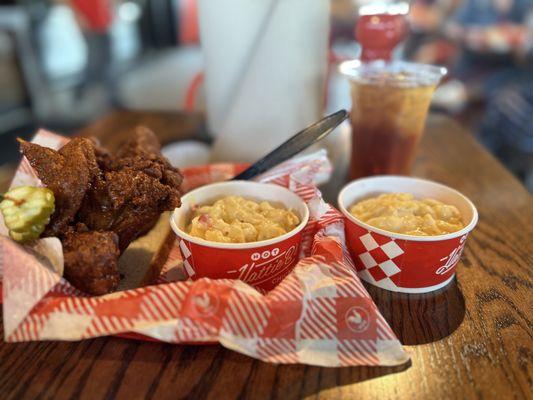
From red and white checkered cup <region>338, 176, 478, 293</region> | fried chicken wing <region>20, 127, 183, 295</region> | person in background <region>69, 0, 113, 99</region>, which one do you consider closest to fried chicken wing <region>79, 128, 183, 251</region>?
fried chicken wing <region>20, 127, 183, 295</region>

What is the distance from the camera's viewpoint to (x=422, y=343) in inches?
33.3

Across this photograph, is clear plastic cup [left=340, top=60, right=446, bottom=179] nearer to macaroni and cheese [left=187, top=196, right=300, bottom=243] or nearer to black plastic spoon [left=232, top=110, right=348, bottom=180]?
black plastic spoon [left=232, top=110, right=348, bottom=180]

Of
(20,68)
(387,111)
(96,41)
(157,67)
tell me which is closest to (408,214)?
(387,111)

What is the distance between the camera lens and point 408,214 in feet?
3.46

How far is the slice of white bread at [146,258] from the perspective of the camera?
3.38 ft

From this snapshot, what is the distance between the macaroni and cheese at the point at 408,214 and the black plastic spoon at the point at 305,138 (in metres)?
0.22

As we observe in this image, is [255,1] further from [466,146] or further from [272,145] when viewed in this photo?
[466,146]

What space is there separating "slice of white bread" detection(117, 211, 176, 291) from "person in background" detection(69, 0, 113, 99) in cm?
364

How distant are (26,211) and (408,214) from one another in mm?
875

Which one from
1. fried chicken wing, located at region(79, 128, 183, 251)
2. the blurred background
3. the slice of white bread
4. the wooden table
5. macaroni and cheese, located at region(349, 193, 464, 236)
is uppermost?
fried chicken wing, located at region(79, 128, 183, 251)

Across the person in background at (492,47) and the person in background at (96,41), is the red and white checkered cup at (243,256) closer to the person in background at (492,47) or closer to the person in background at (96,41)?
the person in background at (492,47)

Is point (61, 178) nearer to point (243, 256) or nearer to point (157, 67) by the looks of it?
point (243, 256)

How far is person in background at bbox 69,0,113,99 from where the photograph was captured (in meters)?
4.05

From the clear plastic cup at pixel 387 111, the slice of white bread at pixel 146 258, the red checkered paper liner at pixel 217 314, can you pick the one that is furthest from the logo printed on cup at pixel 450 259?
the slice of white bread at pixel 146 258
